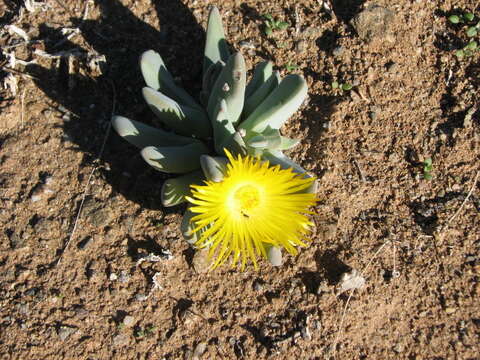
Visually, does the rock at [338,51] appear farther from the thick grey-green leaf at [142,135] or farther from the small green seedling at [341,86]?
the thick grey-green leaf at [142,135]

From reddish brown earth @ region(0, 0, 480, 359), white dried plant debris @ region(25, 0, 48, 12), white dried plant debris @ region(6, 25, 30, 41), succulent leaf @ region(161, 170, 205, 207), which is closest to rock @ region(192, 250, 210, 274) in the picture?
reddish brown earth @ region(0, 0, 480, 359)

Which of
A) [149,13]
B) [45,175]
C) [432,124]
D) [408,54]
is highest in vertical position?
[408,54]

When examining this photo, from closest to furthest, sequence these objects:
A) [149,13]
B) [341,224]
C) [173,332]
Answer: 1. [173,332]
2. [341,224]
3. [149,13]

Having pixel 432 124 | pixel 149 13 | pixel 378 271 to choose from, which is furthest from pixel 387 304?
pixel 149 13

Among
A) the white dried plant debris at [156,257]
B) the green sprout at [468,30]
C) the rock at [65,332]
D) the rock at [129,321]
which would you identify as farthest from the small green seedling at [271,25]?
the rock at [65,332]

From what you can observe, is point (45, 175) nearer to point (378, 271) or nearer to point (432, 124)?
point (378, 271)

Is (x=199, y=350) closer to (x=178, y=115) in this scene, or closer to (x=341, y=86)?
(x=178, y=115)
